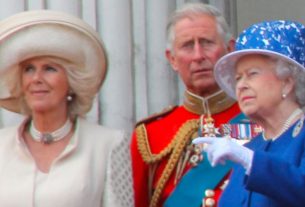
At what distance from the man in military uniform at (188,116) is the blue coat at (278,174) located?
51cm

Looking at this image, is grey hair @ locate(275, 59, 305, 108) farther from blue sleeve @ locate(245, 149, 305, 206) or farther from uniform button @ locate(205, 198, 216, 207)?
uniform button @ locate(205, 198, 216, 207)

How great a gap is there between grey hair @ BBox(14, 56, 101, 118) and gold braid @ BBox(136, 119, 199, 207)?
29 centimetres

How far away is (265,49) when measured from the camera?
3646mm

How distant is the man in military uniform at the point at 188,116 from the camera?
4.19 m

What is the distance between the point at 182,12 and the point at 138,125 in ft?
1.14

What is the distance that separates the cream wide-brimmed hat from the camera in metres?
3.94

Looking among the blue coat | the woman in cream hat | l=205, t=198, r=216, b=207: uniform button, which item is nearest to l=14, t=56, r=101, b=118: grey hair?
the woman in cream hat

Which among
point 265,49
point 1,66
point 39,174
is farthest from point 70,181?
point 265,49

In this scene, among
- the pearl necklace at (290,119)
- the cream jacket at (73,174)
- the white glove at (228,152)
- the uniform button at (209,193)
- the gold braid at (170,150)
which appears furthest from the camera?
the gold braid at (170,150)

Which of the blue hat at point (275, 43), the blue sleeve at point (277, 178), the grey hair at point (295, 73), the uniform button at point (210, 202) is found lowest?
the uniform button at point (210, 202)

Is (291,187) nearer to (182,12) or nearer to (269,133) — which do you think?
(269,133)

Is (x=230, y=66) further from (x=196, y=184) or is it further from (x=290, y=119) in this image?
(x=196, y=184)

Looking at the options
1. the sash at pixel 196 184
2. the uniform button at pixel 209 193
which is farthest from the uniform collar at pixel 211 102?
the uniform button at pixel 209 193

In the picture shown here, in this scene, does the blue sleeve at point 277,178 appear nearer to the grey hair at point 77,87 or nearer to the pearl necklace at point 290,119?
the pearl necklace at point 290,119
